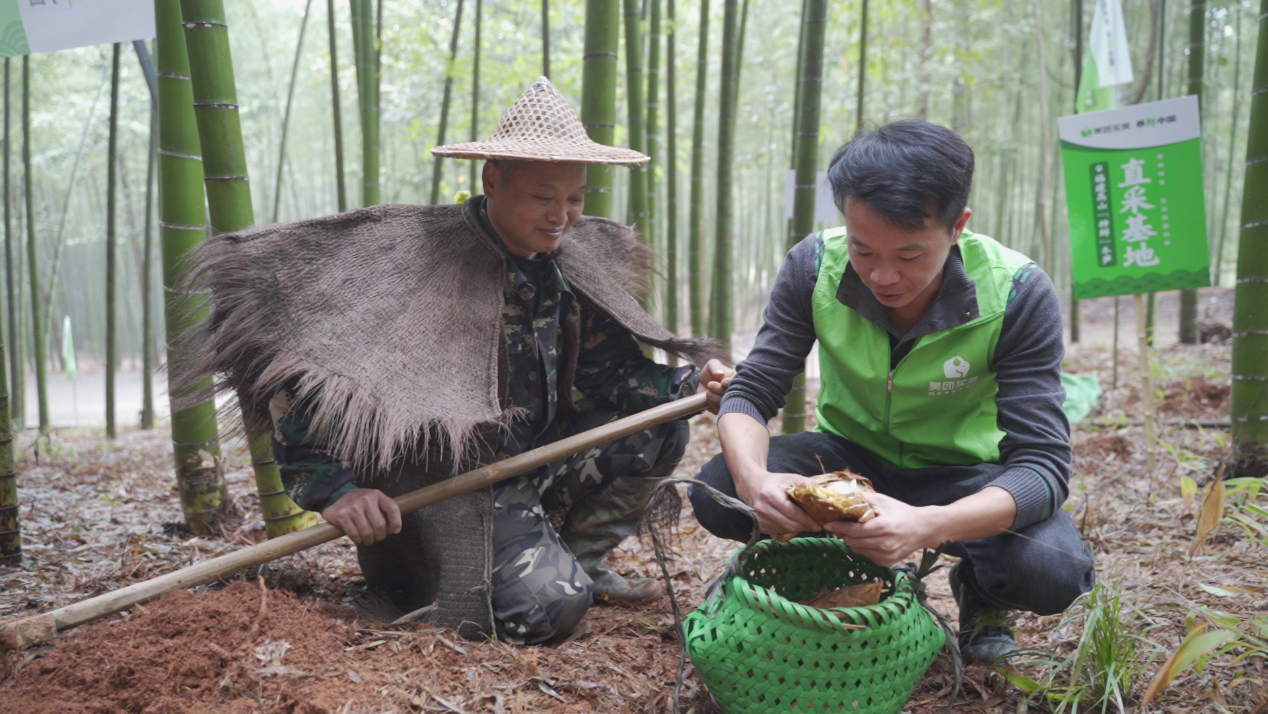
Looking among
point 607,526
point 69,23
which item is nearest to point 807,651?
point 607,526

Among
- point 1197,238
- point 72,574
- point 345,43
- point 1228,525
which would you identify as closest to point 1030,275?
point 1228,525

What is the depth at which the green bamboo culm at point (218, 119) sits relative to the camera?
216 cm

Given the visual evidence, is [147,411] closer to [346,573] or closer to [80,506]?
[80,506]

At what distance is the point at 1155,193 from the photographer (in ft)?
10.3

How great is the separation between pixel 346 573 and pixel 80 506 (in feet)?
5.15

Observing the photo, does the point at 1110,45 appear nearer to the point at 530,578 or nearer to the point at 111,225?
the point at 530,578

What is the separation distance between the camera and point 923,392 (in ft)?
6.10

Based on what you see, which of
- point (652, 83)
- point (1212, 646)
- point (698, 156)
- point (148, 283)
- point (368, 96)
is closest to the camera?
point (1212, 646)

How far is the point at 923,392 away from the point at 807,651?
0.70 m

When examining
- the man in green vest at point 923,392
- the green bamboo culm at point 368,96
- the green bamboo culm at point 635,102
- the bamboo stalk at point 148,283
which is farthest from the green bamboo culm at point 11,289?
the man in green vest at point 923,392

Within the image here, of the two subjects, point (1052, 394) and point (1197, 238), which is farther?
point (1197, 238)

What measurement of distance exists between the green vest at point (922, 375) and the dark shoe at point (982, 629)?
0.97ft

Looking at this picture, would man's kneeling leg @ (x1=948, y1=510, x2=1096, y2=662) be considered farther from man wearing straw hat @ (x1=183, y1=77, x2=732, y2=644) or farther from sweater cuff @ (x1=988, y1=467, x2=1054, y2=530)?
man wearing straw hat @ (x1=183, y1=77, x2=732, y2=644)

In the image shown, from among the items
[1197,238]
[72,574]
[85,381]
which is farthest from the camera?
[85,381]
